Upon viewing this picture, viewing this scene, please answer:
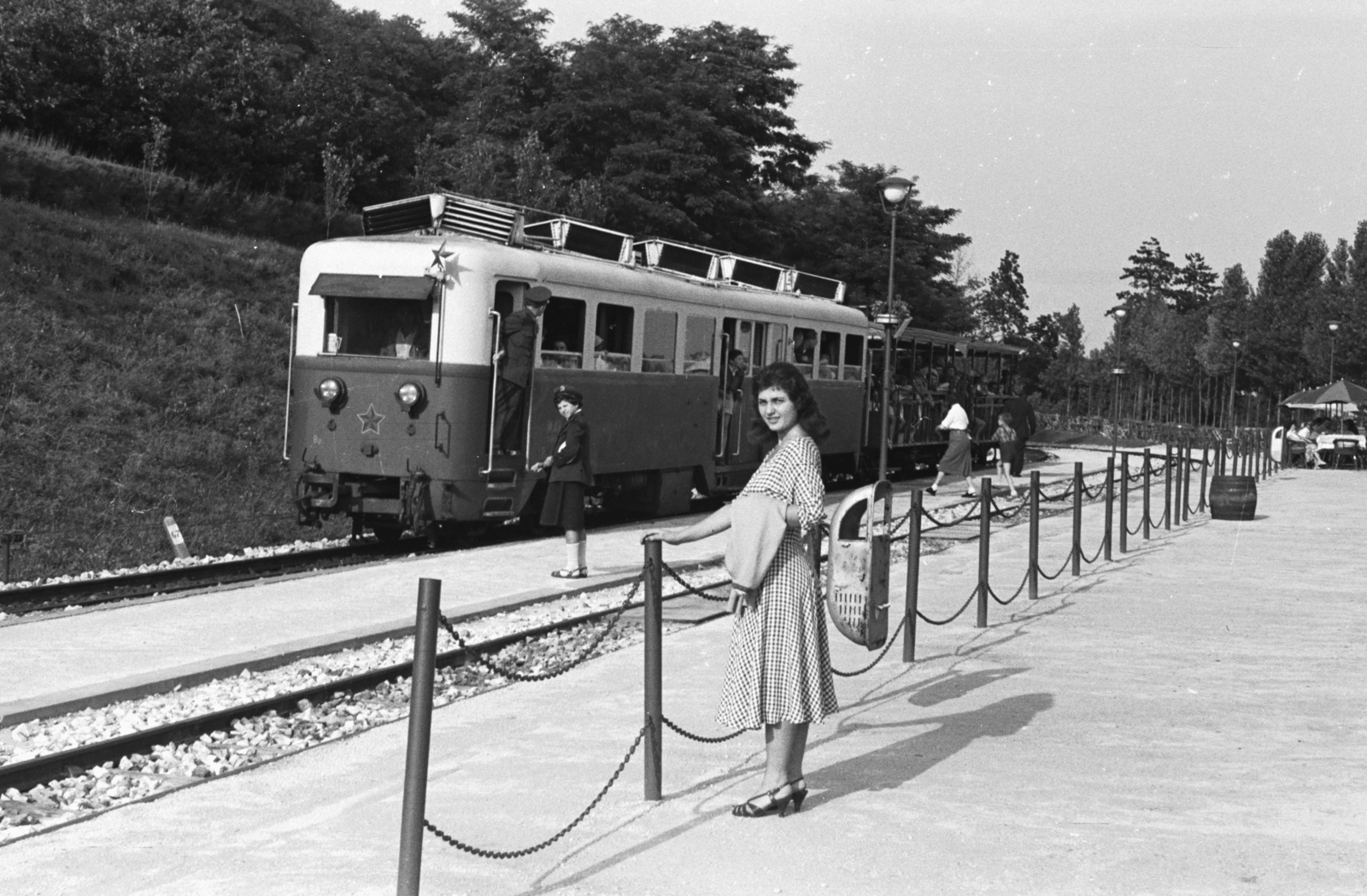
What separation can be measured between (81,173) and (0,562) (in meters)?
14.4

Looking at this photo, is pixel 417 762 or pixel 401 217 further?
pixel 401 217

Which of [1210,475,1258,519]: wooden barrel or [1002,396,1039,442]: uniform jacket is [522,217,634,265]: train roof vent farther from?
[1002,396,1039,442]: uniform jacket

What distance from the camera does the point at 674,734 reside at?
7.87 meters

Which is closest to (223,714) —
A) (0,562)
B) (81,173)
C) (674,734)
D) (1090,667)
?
(674,734)

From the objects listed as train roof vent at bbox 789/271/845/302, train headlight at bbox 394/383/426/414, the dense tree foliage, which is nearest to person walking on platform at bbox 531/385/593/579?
train headlight at bbox 394/383/426/414

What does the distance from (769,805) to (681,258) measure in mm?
15829

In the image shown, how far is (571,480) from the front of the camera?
13844 millimetres

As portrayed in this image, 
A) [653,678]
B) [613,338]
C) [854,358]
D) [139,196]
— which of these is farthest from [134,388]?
[653,678]

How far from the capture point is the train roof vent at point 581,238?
18.1 meters

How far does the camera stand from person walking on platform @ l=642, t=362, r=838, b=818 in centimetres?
625

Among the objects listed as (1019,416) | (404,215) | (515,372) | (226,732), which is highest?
(404,215)

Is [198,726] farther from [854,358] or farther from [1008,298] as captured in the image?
[1008,298]

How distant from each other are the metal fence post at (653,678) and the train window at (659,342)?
12656 mm

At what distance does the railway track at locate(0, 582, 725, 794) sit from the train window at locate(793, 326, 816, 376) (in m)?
13.7
